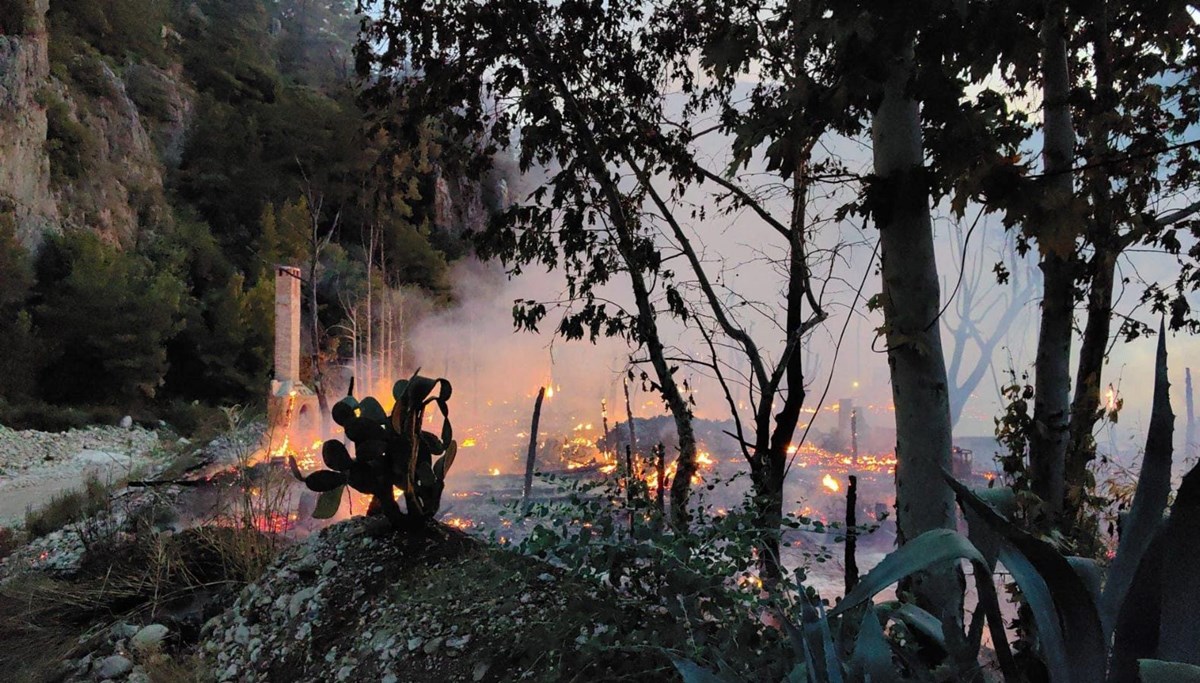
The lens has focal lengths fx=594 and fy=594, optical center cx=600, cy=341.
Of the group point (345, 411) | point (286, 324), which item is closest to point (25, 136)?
point (286, 324)

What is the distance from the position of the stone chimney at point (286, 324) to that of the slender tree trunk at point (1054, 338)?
11619mm

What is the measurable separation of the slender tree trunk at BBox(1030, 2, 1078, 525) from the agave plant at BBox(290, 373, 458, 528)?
2613 mm

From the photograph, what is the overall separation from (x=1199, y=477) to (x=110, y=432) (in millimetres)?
14136

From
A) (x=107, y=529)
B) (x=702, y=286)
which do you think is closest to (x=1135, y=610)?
(x=702, y=286)

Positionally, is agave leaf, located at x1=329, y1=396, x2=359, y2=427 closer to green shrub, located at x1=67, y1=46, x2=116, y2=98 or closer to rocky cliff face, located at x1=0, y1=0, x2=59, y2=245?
rocky cliff face, located at x1=0, y1=0, x2=59, y2=245

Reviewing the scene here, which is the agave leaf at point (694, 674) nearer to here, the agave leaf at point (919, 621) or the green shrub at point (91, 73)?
the agave leaf at point (919, 621)

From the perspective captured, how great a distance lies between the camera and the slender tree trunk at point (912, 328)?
5.12 feet

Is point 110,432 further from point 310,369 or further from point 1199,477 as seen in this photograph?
point 1199,477

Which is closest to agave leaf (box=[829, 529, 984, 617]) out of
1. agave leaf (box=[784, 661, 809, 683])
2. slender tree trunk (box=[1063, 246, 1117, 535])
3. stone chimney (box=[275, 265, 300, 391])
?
agave leaf (box=[784, 661, 809, 683])

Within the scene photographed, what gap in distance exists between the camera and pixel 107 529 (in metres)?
3.79

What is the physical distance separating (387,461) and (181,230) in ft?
55.3

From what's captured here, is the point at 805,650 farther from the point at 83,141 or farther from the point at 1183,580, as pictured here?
the point at 83,141

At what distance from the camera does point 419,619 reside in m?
1.89

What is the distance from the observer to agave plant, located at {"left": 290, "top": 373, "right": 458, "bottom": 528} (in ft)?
8.01
